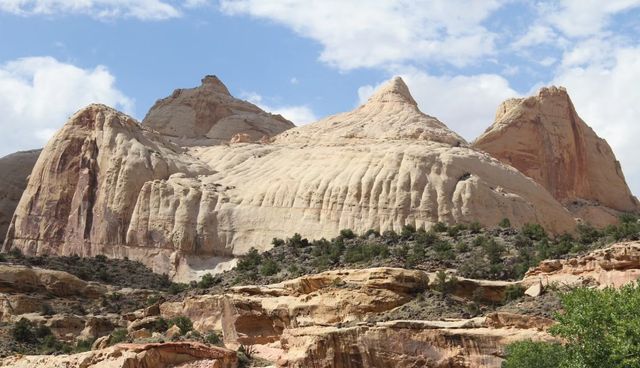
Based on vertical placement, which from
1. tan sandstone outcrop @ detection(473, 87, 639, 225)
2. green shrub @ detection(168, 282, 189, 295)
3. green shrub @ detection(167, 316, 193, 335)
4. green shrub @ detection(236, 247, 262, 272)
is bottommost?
green shrub @ detection(167, 316, 193, 335)

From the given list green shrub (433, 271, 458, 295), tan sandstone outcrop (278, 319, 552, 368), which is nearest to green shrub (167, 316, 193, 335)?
green shrub (433, 271, 458, 295)

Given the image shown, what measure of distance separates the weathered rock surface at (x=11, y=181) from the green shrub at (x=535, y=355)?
260 ft

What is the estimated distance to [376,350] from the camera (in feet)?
172

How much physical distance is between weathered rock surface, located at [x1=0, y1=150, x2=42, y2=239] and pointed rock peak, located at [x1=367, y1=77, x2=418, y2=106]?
30465mm

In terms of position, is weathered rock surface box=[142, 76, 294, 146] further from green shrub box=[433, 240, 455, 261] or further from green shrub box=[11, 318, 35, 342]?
green shrub box=[11, 318, 35, 342]

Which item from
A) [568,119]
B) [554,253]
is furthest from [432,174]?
[568,119]

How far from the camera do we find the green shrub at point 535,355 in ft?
149

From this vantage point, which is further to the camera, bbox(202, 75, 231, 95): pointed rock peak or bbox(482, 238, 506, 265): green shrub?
bbox(202, 75, 231, 95): pointed rock peak

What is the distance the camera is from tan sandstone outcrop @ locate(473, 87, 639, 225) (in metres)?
125

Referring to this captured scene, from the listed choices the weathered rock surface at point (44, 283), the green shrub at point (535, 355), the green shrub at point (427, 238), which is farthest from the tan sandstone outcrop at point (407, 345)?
the weathered rock surface at point (44, 283)

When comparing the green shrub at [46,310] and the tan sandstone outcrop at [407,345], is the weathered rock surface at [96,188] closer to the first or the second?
the green shrub at [46,310]

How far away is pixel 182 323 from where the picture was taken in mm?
67062

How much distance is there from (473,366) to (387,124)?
64.2m

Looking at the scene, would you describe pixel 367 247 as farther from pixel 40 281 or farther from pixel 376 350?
pixel 376 350
